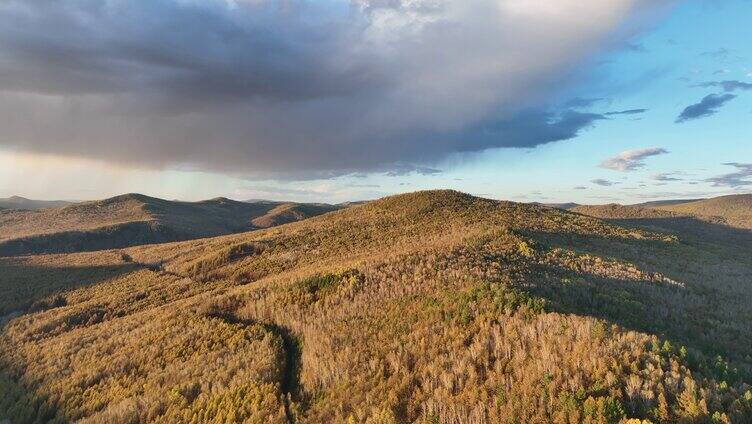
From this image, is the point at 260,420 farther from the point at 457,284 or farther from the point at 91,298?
the point at 91,298

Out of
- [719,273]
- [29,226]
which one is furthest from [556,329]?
[29,226]

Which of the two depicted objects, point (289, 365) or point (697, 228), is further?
point (697, 228)

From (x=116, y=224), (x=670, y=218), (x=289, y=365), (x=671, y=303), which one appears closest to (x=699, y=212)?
(x=670, y=218)

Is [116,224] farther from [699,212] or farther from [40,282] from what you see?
[699,212]

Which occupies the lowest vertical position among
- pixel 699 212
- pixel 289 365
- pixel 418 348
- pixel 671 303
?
pixel 289 365

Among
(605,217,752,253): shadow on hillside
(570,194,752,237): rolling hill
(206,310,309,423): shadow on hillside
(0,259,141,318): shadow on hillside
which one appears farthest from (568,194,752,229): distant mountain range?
(206,310,309,423): shadow on hillside

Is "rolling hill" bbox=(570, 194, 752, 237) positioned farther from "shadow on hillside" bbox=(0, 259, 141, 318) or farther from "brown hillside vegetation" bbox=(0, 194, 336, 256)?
"brown hillside vegetation" bbox=(0, 194, 336, 256)

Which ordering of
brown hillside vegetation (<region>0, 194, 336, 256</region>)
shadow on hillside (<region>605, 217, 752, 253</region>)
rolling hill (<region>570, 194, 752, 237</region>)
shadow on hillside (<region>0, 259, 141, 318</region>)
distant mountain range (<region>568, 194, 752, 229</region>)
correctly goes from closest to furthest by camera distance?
shadow on hillside (<region>0, 259, 141, 318</region>) → brown hillside vegetation (<region>0, 194, 336, 256</region>) → shadow on hillside (<region>605, 217, 752, 253</region>) → rolling hill (<region>570, 194, 752, 237</region>) → distant mountain range (<region>568, 194, 752, 229</region>)
